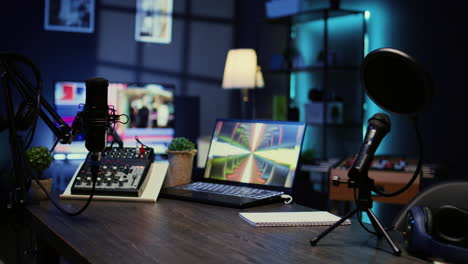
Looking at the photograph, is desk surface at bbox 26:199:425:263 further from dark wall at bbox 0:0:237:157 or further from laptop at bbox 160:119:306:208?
dark wall at bbox 0:0:237:157

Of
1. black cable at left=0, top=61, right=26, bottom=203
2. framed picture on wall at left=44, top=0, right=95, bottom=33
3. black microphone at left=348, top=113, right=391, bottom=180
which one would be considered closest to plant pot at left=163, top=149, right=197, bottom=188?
black cable at left=0, top=61, right=26, bottom=203

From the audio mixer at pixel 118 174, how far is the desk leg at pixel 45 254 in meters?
0.19

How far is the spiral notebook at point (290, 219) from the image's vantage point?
3.97ft

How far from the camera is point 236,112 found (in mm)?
5988

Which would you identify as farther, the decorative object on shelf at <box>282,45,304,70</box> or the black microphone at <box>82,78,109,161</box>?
the decorative object on shelf at <box>282,45,304,70</box>

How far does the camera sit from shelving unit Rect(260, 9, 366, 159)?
14.6 feet

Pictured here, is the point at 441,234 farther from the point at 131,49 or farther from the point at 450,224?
the point at 131,49

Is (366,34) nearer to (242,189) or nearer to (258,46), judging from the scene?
(258,46)

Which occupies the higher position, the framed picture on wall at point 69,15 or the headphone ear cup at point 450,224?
the framed picture on wall at point 69,15

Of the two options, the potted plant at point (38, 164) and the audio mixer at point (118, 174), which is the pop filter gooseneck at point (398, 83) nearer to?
the audio mixer at point (118, 174)

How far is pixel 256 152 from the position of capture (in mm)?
1661

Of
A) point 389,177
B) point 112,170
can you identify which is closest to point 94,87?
point 112,170

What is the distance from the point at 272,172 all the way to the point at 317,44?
139 inches

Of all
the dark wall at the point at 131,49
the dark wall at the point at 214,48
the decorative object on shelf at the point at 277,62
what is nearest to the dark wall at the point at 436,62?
the dark wall at the point at 214,48
